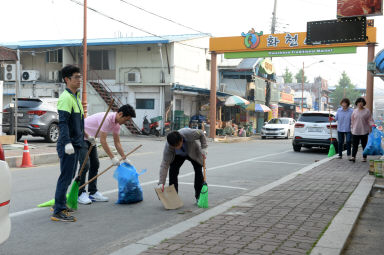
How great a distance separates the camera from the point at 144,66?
28531mm

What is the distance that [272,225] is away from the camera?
15.6ft

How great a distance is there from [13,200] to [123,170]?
5.79ft

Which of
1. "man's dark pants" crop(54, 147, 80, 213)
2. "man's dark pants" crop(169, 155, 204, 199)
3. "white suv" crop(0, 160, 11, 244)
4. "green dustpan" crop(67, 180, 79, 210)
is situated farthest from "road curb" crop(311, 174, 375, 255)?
"green dustpan" crop(67, 180, 79, 210)

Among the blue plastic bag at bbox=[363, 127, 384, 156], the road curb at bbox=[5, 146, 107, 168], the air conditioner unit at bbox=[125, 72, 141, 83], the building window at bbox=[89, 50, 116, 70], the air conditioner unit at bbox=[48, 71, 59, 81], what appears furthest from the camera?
the air conditioner unit at bbox=[48, 71, 59, 81]

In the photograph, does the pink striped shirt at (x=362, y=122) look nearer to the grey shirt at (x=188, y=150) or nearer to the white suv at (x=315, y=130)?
the white suv at (x=315, y=130)

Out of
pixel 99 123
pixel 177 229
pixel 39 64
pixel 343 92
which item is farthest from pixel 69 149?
pixel 343 92

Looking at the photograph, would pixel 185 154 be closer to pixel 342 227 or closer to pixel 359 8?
pixel 342 227

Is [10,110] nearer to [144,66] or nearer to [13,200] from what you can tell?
[13,200]

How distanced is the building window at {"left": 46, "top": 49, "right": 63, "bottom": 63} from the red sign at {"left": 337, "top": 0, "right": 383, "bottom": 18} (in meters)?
25.7

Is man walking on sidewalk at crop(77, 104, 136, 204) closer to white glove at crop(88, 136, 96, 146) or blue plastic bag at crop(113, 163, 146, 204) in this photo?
white glove at crop(88, 136, 96, 146)

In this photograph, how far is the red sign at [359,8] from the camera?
6.89 m

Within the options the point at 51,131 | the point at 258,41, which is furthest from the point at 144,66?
the point at 51,131

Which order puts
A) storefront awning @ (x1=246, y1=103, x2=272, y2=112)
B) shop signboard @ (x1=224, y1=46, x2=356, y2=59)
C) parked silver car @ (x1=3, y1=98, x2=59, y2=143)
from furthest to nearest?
storefront awning @ (x1=246, y1=103, x2=272, y2=112), shop signboard @ (x1=224, y1=46, x2=356, y2=59), parked silver car @ (x1=3, y1=98, x2=59, y2=143)

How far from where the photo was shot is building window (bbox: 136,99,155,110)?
28.2m
